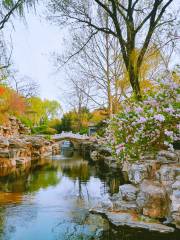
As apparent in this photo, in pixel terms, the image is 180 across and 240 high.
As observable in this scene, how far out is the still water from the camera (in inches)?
300

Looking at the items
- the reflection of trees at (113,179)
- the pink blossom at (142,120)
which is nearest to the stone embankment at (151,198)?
the pink blossom at (142,120)

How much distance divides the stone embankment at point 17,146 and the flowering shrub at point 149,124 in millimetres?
14862

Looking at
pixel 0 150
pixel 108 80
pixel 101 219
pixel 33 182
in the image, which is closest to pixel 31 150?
pixel 0 150

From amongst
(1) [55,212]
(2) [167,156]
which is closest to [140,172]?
(2) [167,156]

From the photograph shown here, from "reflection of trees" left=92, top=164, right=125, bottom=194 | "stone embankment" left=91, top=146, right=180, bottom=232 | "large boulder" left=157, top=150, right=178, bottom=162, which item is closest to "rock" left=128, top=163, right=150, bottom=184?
"stone embankment" left=91, top=146, right=180, bottom=232

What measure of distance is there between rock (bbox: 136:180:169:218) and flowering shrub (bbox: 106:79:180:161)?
3.37 feet

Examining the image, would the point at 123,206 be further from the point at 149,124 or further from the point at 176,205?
the point at 149,124

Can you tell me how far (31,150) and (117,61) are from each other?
14004mm

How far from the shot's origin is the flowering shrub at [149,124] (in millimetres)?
7969

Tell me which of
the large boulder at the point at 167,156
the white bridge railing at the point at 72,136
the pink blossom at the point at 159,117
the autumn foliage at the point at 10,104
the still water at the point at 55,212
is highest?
the autumn foliage at the point at 10,104

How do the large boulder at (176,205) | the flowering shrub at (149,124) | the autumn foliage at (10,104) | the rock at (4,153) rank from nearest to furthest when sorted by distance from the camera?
the large boulder at (176,205) < the flowering shrub at (149,124) < the rock at (4,153) < the autumn foliage at (10,104)

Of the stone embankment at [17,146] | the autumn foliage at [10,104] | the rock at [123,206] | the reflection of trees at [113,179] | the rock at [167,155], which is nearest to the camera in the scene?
the rock at [123,206]

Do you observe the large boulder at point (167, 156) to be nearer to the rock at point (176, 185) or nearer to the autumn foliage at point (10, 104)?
the rock at point (176, 185)

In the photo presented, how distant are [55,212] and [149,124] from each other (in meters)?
3.69
